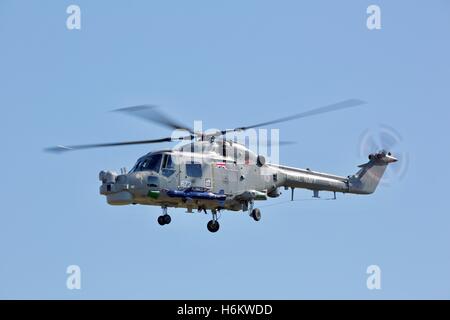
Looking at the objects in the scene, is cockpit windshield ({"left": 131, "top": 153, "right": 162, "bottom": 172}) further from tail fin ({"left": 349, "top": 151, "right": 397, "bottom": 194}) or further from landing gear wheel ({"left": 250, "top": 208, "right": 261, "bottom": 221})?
tail fin ({"left": 349, "top": 151, "right": 397, "bottom": 194})

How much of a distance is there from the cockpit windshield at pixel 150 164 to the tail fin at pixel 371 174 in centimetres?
1162

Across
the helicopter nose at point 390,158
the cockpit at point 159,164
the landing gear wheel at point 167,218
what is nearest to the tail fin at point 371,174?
the helicopter nose at point 390,158

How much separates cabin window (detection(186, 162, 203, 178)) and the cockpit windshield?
1.29 metres

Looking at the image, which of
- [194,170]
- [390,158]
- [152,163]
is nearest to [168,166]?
[152,163]

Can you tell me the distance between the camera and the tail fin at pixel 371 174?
176ft

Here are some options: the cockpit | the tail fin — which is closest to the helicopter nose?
the tail fin

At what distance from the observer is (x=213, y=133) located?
4772cm

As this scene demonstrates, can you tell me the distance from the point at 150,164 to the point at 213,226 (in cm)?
377

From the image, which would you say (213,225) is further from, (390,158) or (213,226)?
(390,158)

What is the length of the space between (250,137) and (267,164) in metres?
2.02

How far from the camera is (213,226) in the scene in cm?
4675

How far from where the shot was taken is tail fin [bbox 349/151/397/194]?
176 ft

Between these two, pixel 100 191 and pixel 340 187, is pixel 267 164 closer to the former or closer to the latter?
pixel 340 187
